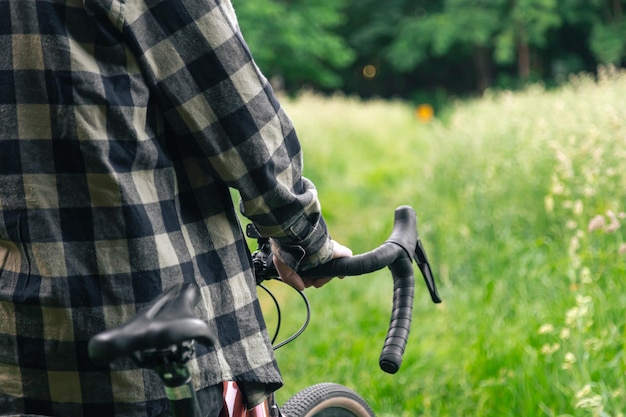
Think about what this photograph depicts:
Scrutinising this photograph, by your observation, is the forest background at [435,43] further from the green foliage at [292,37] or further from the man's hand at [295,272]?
the man's hand at [295,272]

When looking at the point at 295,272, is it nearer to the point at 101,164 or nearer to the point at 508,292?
the point at 101,164

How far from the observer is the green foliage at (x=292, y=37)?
20.0m

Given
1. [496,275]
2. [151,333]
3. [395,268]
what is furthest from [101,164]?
[496,275]

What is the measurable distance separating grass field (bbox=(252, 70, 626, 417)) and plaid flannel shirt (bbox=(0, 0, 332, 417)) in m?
1.71

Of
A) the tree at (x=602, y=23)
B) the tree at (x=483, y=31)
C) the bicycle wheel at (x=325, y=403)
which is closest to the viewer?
the bicycle wheel at (x=325, y=403)

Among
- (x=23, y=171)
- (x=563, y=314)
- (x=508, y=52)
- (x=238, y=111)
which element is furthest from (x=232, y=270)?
(x=508, y=52)

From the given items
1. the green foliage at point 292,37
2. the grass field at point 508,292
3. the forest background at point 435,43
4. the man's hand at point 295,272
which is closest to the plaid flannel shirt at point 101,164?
the man's hand at point 295,272

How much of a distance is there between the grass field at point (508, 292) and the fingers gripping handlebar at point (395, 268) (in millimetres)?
1062

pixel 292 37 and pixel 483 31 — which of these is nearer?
pixel 292 37

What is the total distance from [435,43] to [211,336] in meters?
32.4

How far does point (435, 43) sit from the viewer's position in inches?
1266

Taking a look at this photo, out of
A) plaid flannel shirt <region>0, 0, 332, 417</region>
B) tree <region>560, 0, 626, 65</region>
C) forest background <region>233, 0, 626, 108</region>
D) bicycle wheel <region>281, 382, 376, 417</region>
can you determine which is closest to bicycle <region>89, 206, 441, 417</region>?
bicycle wheel <region>281, 382, 376, 417</region>

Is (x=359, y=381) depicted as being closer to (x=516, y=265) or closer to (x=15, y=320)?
(x=516, y=265)

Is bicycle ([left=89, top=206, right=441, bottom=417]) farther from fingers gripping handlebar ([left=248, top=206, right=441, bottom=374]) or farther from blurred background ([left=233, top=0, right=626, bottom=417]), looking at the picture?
blurred background ([left=233, top=0, right=626, bottom=417])
